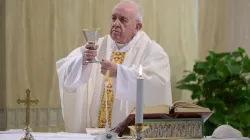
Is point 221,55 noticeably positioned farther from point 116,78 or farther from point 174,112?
point 174,112

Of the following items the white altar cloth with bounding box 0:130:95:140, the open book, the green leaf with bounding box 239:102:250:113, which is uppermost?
the open book

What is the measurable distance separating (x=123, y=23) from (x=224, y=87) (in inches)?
55.4

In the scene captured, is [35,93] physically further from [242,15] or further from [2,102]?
[242,15]

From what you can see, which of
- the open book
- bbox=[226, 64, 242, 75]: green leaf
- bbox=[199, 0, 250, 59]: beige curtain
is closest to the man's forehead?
bbox=[226, 64, 242, 75]: green leaf

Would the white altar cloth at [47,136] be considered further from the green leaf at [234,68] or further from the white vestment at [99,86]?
the green leaf at [234,68]

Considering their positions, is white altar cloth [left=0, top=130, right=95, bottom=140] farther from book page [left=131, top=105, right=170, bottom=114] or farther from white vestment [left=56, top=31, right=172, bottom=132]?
white vestment [left=56, top=31, right=172, bottom=132]

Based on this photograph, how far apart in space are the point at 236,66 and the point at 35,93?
205 centimetres

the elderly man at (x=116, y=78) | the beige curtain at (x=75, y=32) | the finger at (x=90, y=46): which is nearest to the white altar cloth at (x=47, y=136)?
the finger at (x=90, y=46)

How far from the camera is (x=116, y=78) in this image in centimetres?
442

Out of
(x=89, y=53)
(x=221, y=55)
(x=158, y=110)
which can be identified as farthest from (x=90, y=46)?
(x=221, y=55)

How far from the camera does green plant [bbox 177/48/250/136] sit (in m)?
5.45

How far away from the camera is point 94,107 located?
470 cm

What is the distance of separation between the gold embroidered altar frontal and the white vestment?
5.32 ft

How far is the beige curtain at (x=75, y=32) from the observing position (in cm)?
566
